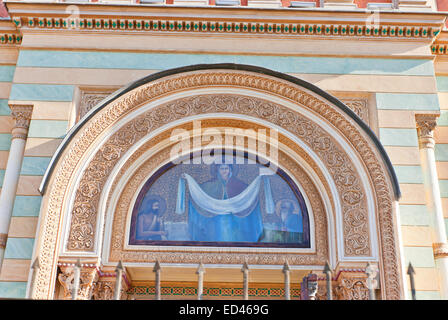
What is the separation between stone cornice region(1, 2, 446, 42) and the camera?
428 inches

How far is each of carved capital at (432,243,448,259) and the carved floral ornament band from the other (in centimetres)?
76

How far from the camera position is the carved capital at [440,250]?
31.3 ft

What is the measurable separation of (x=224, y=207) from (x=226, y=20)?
3212mm

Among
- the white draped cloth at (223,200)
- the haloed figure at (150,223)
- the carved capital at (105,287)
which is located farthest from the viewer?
the white draped cloth at (223,200)

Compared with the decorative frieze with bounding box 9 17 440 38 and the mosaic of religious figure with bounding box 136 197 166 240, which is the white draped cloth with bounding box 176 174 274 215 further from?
the decorative frieze with bounding box 9 17 440 38

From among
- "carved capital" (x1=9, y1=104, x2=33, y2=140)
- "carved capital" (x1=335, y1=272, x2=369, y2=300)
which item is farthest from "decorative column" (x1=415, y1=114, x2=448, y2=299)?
"carved capital" (x1=9, y1=104, x2=33, y2=140)

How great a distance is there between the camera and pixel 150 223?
1007 centimetres

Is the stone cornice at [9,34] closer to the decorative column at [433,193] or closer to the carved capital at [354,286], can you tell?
the carved capital at [354,286]

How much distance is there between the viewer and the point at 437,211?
9.79 meters

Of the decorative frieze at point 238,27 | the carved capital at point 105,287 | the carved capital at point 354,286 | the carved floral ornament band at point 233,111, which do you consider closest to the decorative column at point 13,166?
the carved floral ornament band at point 233,111

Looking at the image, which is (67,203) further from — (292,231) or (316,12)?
(316,12)

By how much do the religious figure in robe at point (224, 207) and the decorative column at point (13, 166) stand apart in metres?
2.56
